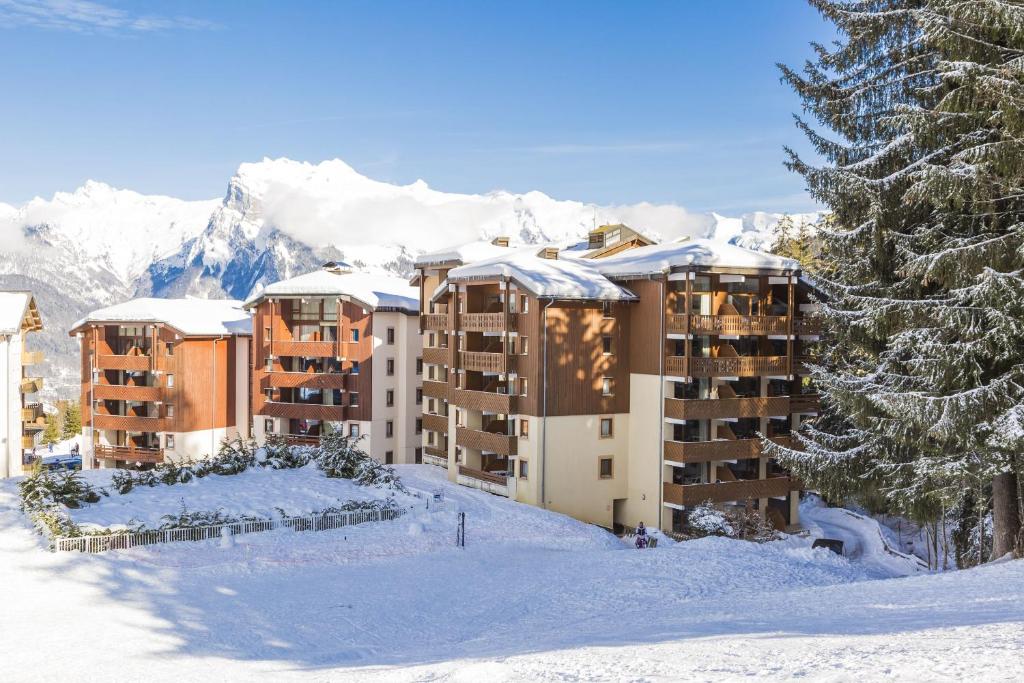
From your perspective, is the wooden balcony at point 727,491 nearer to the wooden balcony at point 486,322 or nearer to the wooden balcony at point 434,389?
the wooden balcony at point 486,322

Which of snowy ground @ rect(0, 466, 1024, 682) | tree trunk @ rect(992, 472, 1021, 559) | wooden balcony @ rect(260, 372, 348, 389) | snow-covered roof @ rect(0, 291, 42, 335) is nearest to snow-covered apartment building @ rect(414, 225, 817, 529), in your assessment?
snowy ground @ rect(0, 466, 1024, 682)

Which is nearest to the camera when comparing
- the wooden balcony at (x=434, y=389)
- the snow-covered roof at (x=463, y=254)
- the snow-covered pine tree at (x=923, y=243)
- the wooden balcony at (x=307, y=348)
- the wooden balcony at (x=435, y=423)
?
the snow-covered pine tree at (x=923, y=243)

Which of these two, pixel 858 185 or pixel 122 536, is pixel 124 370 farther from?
pixel 858 185

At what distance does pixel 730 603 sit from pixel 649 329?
21.2 m

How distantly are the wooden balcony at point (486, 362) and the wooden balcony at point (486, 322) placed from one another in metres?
1.17

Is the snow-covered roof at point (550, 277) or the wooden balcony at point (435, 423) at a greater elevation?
the snow-covered roof at point (550, 277)

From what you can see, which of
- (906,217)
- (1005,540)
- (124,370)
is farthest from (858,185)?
(124,370)

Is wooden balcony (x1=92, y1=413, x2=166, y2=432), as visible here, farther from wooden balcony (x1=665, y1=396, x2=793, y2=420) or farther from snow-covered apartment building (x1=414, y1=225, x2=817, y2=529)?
wooden balcony (x1=665, y1=396, x2=793, y2=420)

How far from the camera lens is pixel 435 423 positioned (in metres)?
49.1

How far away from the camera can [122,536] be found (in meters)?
25.8

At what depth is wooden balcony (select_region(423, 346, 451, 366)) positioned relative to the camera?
157 feet

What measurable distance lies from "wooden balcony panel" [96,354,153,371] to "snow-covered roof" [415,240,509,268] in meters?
21.0

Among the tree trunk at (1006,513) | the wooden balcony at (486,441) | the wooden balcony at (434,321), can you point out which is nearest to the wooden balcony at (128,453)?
the wooden balcony at (434,321)

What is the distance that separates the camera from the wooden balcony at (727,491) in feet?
129
